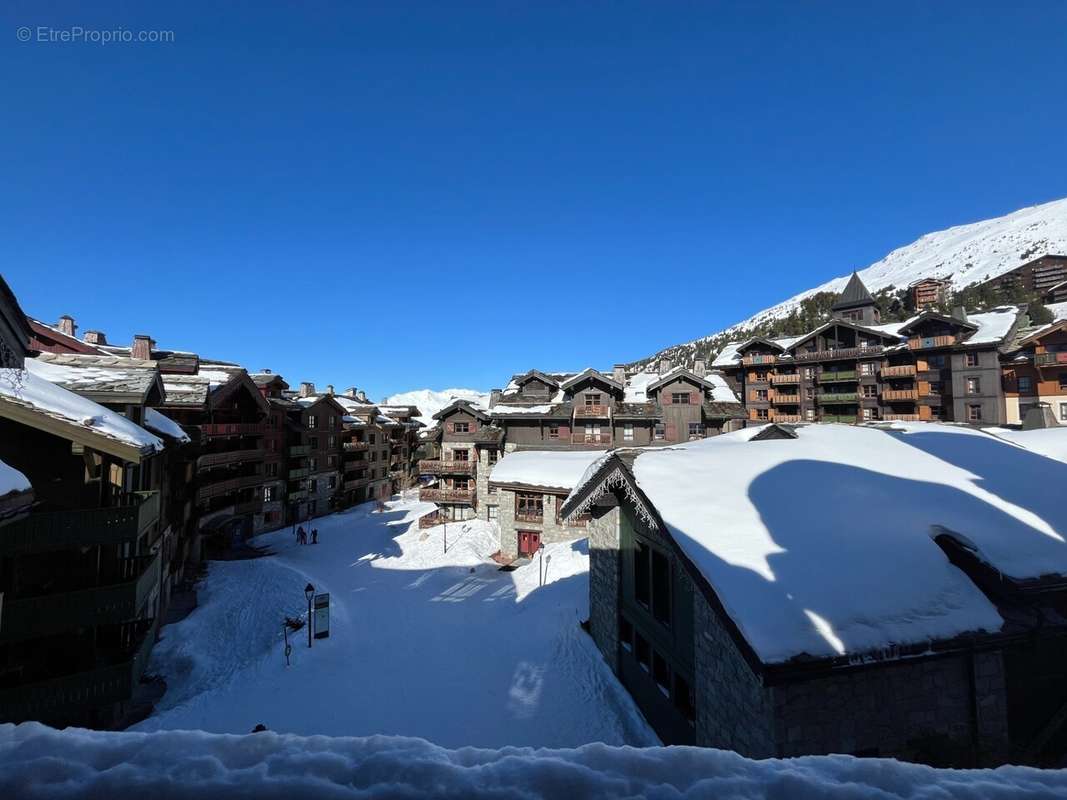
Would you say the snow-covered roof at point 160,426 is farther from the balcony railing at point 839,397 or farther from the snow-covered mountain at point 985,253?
the snow-covered mountain at point 985,253

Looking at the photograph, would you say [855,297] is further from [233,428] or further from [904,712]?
[233,428]

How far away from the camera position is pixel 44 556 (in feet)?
41.1

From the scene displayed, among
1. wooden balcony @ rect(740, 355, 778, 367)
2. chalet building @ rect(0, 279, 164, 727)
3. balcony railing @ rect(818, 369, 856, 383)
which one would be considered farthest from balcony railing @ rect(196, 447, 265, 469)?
balcony railing @ rect(818, 369, 856, 383)

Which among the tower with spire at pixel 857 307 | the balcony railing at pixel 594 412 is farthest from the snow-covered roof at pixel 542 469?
the tower with spire at pixel 857 307

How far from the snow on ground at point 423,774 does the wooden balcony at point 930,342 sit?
172 feet

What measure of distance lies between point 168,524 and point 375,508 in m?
30.0

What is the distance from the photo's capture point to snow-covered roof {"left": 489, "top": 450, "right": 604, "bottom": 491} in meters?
28.4

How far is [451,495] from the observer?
124 ft

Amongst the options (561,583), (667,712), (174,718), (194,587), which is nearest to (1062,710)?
(667,712)

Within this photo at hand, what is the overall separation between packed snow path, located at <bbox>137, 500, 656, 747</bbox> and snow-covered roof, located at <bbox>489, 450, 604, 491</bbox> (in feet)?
12.8

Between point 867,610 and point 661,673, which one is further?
point 661,673

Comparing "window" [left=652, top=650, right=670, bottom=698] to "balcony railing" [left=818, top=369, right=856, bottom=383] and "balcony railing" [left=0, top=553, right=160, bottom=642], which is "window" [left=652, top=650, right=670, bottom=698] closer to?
"balcony railing" [left=0, top=553, right=160, bottom=642]

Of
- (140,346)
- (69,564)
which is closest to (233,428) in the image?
(140,346)

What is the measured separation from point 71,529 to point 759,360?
183ft
